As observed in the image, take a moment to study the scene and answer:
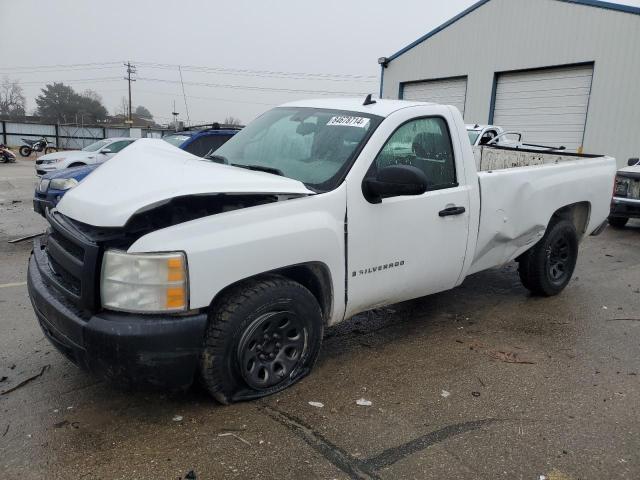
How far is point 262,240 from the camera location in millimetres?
2977

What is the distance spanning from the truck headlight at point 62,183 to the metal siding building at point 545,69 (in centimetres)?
1436

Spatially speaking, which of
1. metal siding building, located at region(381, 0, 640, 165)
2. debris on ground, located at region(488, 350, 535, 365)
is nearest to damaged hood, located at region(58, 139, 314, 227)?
debris on ground, located at region(488, 350, 535, 365)

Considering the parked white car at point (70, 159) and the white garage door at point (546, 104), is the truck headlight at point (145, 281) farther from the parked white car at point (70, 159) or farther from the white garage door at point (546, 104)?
the white garage door at point (546, 104)

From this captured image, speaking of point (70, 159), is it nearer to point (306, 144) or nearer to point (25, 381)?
point (25, 381)

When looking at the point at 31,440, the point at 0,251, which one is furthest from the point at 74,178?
the point at 31,440

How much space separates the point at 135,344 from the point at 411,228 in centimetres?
199

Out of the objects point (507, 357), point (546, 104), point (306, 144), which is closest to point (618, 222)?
point (507, 357)

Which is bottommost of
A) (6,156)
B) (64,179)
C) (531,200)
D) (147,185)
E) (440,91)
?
(6,156)

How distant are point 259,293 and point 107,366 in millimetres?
870

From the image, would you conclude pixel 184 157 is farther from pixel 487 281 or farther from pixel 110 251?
pixel 487 281

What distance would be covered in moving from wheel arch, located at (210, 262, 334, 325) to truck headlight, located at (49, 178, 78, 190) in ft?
19.5

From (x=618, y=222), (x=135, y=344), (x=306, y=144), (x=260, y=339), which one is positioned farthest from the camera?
(x=618, y=222)

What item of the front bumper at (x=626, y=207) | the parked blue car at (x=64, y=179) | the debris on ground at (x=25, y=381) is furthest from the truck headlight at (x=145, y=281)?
the front bumper at (x=626, y=207)

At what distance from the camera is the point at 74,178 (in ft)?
27.2
